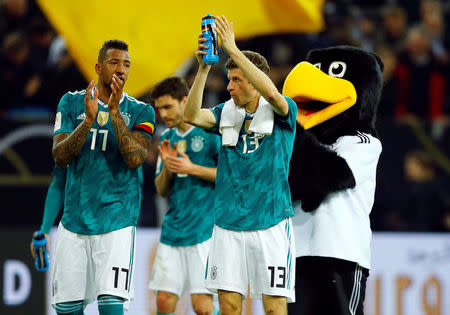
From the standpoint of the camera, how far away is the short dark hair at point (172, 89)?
6980mm

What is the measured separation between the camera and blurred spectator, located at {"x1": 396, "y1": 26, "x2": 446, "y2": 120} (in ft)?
33.5

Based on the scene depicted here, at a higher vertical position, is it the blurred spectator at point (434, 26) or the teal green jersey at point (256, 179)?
the blurred spectator at point (434, 26)

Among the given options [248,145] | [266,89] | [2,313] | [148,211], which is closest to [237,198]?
[248,145]

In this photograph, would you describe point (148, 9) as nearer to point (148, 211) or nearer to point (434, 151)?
point (148, 211)

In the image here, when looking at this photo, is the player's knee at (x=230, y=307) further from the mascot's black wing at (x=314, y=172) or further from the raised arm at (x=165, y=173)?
the raised arm at (x=165, y=173)

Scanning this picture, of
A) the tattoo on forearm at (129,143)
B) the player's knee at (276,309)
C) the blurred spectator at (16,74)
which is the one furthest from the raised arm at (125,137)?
the blurred spectator at (16,74)

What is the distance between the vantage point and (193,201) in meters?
7.07

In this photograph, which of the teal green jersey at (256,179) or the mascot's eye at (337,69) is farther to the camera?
the mascot's eye at (337,69)

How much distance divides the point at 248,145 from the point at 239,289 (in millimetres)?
928

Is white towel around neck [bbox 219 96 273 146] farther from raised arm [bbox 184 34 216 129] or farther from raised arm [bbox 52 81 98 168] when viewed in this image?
raised arm [bbox 52 81 98 168]

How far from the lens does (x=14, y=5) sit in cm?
1157

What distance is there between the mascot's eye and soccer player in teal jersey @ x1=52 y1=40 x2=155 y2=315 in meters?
1.37

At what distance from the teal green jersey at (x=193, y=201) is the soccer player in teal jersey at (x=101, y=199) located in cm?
139

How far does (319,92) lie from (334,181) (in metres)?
0.65
